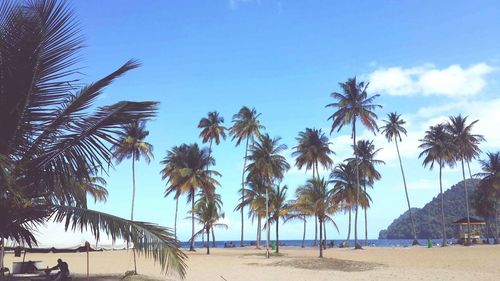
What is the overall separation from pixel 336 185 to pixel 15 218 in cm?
5068

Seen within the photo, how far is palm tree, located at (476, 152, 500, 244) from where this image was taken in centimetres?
6219

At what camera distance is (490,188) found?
62.8 meters

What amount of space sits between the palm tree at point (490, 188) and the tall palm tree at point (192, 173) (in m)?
34.2

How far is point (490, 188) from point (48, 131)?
62.8 metres

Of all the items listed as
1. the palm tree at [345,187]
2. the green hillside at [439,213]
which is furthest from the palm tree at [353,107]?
the green hillside at [439,213]

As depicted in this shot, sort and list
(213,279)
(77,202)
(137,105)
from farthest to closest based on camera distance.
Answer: (213,279) < (77,202) < (137,105)

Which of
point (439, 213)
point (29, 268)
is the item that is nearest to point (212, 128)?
point (29, 268)

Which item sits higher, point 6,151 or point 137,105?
point 137,105

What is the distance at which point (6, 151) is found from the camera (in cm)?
1006

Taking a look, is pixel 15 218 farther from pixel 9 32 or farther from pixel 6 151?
pixel 9 32

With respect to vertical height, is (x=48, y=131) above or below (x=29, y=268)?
above

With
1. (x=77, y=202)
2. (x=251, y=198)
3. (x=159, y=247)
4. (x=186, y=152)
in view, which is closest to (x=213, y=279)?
(x=77, y=202)

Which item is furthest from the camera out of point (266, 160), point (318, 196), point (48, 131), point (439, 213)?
point (439, 213)

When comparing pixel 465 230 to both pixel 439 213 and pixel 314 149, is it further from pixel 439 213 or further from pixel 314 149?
pixel 439 213
